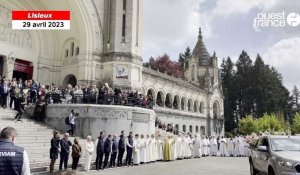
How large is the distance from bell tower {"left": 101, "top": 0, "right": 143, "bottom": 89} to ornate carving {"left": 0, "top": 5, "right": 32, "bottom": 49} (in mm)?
7326

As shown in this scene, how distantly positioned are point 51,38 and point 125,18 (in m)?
7.76

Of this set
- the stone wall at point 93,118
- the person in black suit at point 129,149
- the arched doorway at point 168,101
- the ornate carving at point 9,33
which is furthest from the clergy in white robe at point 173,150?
the arched doorway at point 168,101

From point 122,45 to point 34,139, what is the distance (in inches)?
564

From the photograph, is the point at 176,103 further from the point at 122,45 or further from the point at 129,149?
the point at 129,149

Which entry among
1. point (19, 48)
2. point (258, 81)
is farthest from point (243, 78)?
point (19, 48)

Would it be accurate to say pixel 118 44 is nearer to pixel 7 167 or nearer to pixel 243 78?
pixel 7 167

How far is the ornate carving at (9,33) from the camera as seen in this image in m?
26.8

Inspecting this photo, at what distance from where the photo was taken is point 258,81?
269 ft

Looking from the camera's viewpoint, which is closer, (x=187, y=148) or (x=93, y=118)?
(x=93, y=118)

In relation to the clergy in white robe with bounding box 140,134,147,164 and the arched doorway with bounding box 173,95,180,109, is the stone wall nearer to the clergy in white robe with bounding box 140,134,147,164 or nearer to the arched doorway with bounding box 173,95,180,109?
the clergy in white robe with bounding box 140,134,147,164

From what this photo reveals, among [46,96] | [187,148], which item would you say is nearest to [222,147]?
[187,148]

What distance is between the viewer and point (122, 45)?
28656 millimetres

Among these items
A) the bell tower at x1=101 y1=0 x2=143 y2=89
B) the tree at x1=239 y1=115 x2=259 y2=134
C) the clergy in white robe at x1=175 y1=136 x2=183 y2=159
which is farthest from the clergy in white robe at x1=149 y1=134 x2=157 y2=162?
the tree at x1=239 y1=115 x2=259 y2=134

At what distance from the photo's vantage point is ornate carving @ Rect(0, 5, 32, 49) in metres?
26.8
